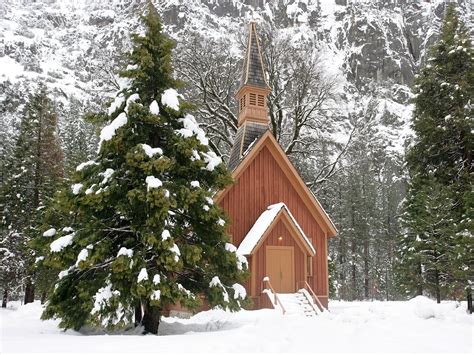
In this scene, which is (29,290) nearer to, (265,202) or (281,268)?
(265,202)

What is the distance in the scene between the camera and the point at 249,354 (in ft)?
23.6

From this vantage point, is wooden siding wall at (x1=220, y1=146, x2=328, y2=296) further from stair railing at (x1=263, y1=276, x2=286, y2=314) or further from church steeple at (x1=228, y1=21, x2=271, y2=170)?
stair railing at (x1=263, y1=276, x2=286, y2=314)

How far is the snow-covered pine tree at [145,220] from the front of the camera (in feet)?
32.8

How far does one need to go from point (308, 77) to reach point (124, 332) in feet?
66.2

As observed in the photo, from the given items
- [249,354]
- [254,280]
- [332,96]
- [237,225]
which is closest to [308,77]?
[332,96]

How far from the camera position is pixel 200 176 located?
12.0m

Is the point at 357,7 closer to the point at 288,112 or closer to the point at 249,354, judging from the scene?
the point at 288,112

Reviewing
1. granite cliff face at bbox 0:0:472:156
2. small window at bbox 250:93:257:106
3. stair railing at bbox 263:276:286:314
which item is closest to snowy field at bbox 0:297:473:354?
stair railing at bbox 263:276:286:314

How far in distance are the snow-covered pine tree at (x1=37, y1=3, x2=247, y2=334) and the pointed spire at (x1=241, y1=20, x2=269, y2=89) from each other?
11.3 metres

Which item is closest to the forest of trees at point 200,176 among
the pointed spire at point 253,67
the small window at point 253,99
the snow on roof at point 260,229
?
the pointed spire at point 253,67

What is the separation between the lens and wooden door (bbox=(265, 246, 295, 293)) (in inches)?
721

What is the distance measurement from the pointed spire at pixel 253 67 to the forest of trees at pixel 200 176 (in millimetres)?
3356

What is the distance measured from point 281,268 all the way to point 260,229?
6.24 feet

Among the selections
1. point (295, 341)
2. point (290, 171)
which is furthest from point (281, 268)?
point (295, 341)
